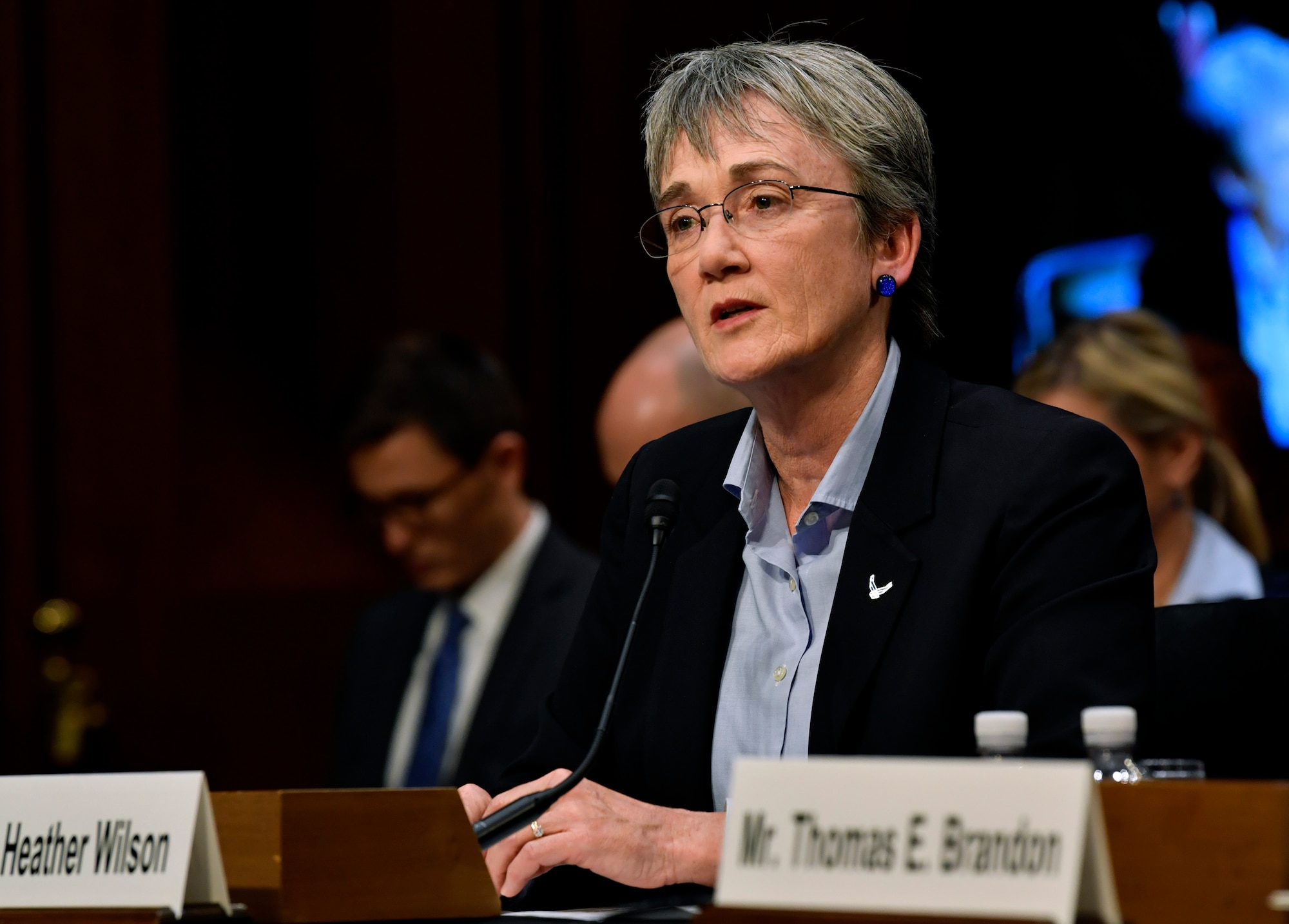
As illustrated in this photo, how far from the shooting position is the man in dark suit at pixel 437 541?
12.3 ft

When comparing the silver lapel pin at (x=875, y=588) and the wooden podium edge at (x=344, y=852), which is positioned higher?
the silver lapel pin at (x=875, y=588)

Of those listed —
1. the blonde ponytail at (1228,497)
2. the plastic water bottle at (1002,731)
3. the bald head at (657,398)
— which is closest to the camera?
the plastic water bottle at (1002,731)

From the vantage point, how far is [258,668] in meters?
4.52

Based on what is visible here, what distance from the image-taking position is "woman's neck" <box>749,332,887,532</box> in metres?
1.85

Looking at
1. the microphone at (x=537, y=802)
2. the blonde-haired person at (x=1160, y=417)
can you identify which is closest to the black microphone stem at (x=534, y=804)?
the microphone at (x=537, y=802)

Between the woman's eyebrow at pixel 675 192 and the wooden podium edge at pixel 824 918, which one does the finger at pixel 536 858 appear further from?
the woman's eyebrow at pixel 675 192

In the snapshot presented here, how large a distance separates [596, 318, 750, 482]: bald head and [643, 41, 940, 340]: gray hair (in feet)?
3.54

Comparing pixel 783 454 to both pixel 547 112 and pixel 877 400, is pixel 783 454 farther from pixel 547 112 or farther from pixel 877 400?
pixel 547 112

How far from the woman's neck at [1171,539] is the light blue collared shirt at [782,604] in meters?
1.54

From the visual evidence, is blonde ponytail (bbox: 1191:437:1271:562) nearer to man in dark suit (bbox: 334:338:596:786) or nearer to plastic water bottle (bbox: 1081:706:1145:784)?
man in dark suit (bbox: 334:338:596:786)

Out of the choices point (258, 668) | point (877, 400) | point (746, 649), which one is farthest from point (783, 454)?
point (258, 668)

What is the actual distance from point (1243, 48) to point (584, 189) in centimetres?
179

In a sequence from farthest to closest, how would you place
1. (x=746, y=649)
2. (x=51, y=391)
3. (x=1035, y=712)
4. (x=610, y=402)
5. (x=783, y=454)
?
1. (x=51, y=391)
2. (x=610, y=402)
3. (x=783, y=454)
4. (x=746, y=649)
5. (x=1035, y=712)

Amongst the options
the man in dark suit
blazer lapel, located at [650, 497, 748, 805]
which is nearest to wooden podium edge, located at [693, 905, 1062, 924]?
blazer lapel, located at [650, 497, 748, 805]
